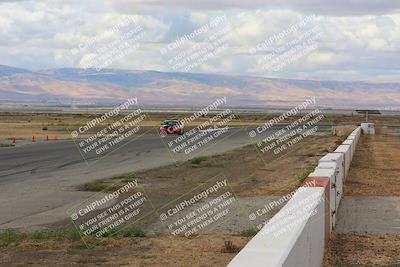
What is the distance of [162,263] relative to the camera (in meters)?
9.50

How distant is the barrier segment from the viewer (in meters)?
4.74

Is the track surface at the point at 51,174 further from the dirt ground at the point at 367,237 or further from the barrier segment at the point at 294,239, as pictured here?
the barrier segment at the point at 294,239

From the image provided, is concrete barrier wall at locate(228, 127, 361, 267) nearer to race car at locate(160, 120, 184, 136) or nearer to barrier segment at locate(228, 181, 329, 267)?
barrier segment at locate(228, 181, 329, 267)

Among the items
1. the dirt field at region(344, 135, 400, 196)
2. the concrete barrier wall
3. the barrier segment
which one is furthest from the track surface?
the dirt field at region(344, 135, 400, 196)

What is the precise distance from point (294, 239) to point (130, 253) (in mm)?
5184

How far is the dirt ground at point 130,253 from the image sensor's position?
964cm

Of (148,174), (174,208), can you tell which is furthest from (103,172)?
(174,208)

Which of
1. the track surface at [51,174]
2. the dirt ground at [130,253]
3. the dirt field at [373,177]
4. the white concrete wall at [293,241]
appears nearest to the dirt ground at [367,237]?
the dirt field at [373,177]

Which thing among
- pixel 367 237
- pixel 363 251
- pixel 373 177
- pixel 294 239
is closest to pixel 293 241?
pixel 294 239

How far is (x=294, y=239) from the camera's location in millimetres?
5641

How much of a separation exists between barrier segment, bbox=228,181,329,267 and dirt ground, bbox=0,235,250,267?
61.8 inches

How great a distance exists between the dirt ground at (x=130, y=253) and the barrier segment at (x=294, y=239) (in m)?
1.57

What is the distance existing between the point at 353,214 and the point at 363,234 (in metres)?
2.50

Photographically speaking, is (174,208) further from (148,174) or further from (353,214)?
(148,174)
